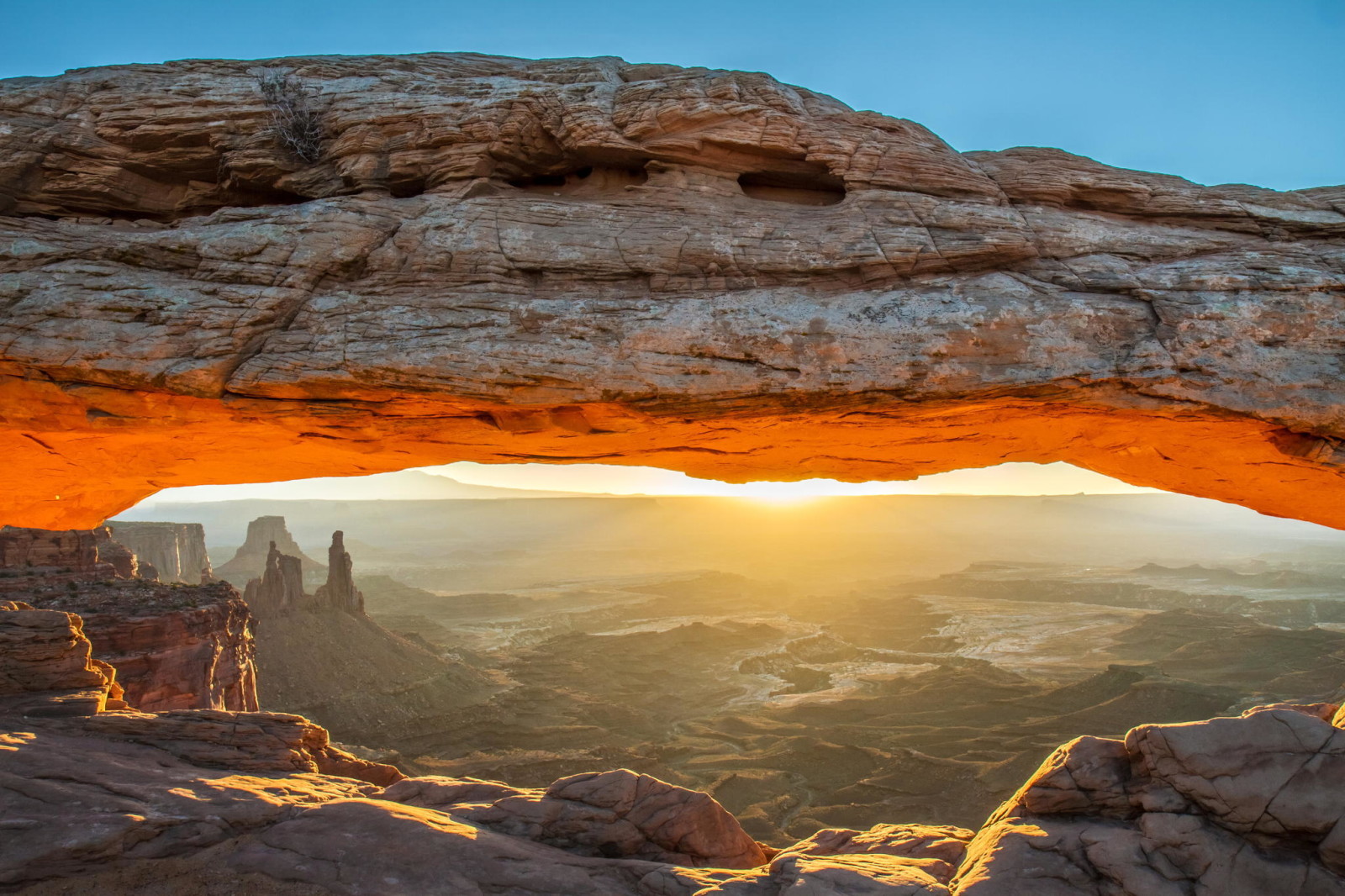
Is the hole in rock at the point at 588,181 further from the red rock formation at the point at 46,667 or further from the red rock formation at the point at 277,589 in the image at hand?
the red rock formation at the point at 277,589

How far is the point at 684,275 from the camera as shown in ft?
35.8

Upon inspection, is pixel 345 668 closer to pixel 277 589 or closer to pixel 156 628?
pixel 277 589

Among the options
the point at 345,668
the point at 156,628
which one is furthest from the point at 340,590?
the point at 156,628

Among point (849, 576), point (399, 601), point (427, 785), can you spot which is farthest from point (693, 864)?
point (849, 576)

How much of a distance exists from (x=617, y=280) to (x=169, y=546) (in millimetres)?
75301

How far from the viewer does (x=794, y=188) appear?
41.5 feet

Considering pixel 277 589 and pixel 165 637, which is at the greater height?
pixel 165 637

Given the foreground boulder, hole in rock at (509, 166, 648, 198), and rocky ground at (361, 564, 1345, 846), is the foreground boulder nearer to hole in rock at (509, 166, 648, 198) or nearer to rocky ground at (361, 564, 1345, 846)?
hole in rock at (509, 166, 648, 198)

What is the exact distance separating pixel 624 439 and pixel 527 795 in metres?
5.60

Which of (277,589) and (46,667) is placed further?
(277,589)

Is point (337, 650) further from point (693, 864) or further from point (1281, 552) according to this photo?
point (1281, 552)

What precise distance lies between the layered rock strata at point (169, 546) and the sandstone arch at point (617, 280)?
57.8 meters

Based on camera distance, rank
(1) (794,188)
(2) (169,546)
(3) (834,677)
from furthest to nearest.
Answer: (2) (169,546)
(3) (834,677)
(1) (794,188)

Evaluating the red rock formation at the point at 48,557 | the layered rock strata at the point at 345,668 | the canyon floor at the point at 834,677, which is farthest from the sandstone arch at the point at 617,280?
the layered rock strata at the point at 345,668
